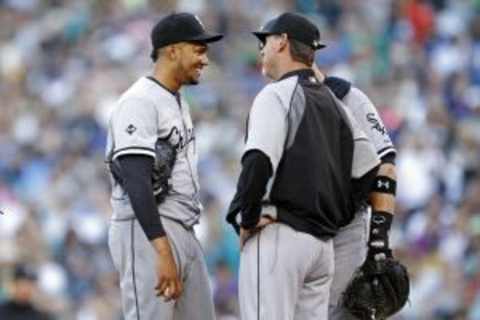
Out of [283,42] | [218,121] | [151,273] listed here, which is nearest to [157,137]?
[151,273]

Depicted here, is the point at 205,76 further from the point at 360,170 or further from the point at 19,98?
the point at 360,170

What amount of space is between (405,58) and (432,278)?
391cm

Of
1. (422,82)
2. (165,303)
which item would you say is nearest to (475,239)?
(422,82)

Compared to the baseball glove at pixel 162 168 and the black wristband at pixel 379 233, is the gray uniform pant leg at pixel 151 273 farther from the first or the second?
the black wristband at pixel 379 233

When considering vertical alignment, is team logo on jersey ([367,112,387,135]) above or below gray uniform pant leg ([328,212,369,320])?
above

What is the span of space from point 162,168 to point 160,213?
0.20 m

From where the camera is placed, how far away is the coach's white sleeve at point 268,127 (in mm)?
8156

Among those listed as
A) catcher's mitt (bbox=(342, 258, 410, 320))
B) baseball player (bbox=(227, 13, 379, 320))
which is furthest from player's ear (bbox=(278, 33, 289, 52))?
catcher's mitt (bbox=(342, 258, 410, 320))

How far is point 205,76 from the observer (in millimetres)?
17828

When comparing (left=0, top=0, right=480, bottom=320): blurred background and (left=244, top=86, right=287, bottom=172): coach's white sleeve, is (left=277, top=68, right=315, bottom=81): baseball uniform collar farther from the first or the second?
(left=0, top=0, right=480, bottom=320): blurred background

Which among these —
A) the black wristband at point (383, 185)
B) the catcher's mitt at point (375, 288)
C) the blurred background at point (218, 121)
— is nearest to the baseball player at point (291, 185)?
the catcher's mitt at point (375, 288)

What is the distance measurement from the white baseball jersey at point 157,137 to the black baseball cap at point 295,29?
1.70ft

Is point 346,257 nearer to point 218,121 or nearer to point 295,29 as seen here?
point 295,29

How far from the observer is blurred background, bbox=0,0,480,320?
47.5 ft
